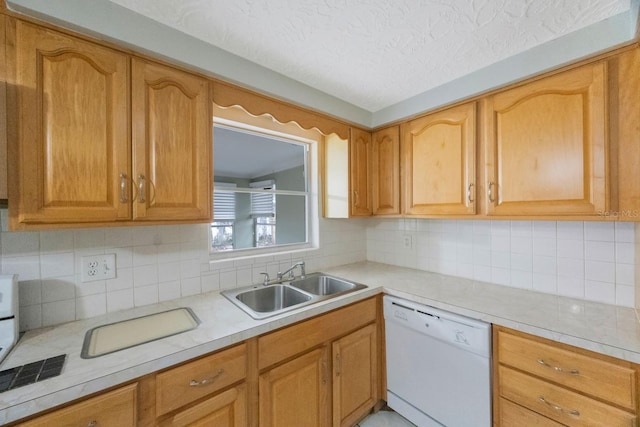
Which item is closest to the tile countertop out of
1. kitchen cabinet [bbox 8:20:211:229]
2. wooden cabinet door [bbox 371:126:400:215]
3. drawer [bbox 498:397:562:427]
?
drawer [bbox 498:397:562:427]

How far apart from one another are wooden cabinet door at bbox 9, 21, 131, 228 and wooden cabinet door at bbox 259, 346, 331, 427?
100cm

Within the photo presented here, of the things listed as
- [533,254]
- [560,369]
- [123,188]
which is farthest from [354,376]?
[123,188]

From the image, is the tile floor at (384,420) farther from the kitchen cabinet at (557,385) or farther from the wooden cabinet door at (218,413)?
the wooden cabinet door at (218,413)

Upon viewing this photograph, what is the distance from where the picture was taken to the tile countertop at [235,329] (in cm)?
78

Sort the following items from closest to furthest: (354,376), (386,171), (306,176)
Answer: (354,376), (386,171), (306,176)

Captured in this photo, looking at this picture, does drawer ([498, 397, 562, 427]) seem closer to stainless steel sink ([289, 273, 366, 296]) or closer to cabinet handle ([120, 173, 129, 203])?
stainless steel sink ([289, 273, 366, 296])

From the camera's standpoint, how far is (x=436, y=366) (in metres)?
1.46

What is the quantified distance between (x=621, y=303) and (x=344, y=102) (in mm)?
1987

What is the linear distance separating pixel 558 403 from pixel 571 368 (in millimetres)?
169

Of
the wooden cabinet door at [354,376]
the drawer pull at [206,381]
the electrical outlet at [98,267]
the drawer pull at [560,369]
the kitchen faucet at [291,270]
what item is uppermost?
the electrical outlet at [98,267]

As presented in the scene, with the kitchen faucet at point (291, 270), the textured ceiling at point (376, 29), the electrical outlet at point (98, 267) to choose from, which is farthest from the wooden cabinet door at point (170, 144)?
the kitchen faucet at point (291, 270)

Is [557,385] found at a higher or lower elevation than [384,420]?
higher

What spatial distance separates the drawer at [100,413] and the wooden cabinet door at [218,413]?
145 millimetres

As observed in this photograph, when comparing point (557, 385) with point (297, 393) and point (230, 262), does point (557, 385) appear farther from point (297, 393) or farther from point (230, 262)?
point (230, 262)
